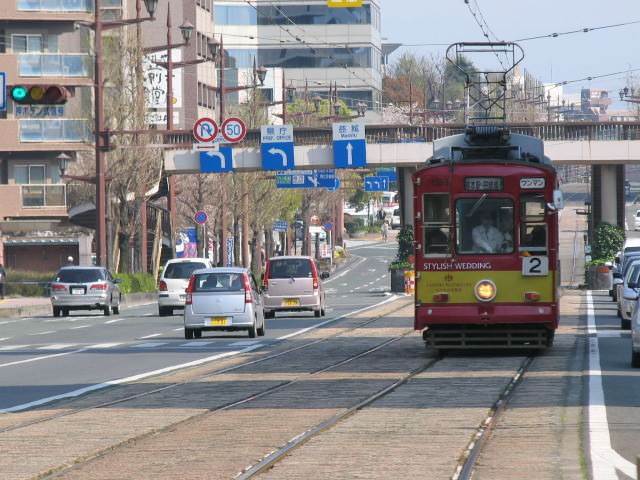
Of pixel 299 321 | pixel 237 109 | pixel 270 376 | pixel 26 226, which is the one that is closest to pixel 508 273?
pixel 270 376

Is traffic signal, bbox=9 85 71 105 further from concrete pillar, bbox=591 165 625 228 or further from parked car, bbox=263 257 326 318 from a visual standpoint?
concrete pillar, bbox=591 165 625 228

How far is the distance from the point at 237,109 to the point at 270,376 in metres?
74.4

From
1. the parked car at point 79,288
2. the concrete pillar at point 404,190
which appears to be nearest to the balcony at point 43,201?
the concrete pillar at point 404,190

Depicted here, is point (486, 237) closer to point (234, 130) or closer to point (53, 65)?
point (234, 130)

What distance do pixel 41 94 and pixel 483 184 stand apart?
429 inches

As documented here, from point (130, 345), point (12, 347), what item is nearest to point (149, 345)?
point (130, 345)

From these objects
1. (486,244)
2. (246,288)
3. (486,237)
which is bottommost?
(246,288)

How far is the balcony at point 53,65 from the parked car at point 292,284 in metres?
36.5

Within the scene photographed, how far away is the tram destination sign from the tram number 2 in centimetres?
121

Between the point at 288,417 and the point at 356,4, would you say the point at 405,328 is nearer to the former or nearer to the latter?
the point at 288,417

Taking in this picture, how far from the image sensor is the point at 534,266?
26766 mm

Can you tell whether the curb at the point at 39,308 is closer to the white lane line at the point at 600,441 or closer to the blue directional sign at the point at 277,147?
the blue directional sign at the point at 277,147

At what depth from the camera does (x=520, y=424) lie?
644 inches

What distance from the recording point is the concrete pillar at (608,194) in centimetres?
7762
